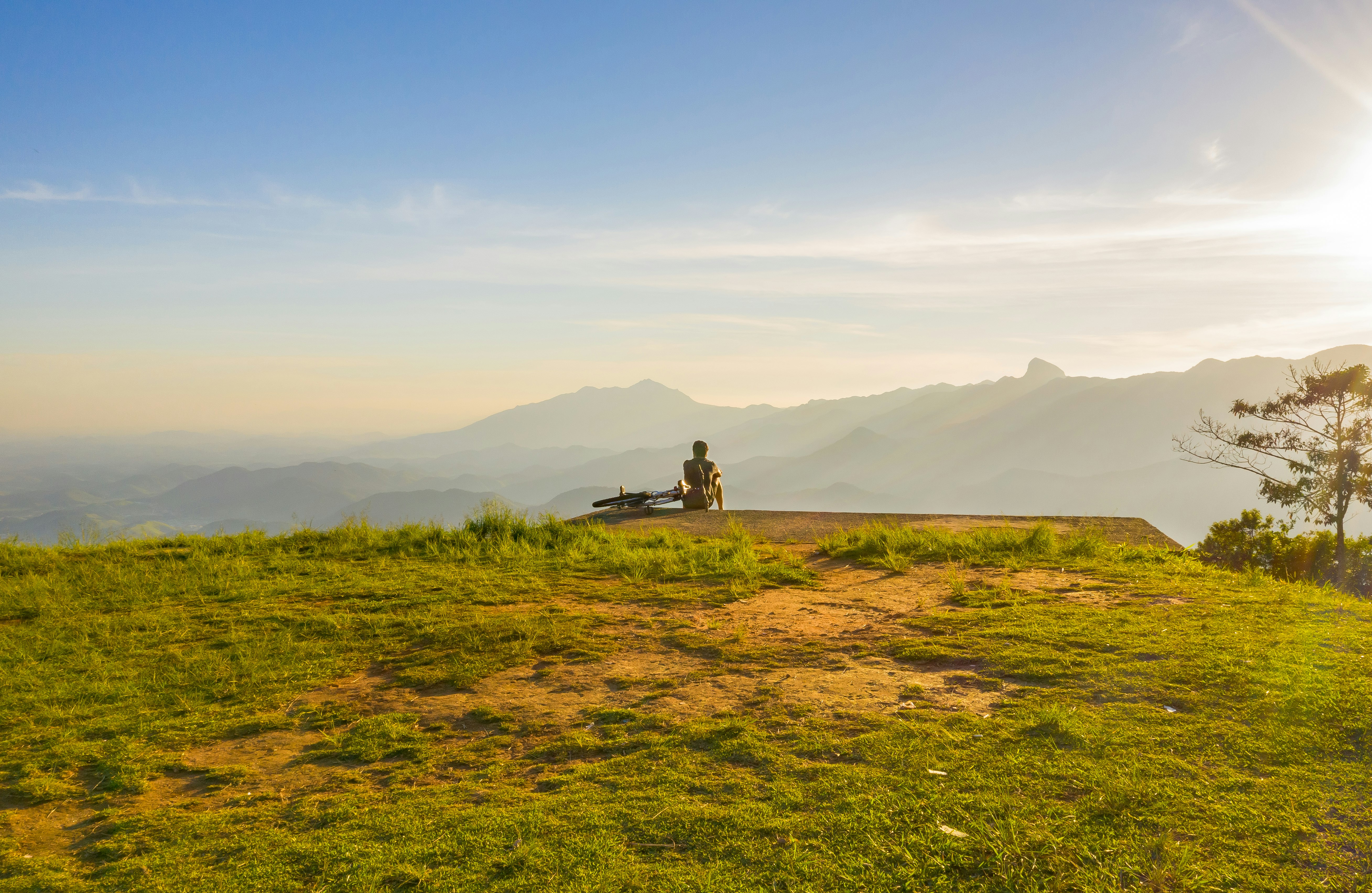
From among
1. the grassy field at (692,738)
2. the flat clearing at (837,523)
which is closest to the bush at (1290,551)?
the flat clearing at (837,523)

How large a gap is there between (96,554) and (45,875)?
862 centimetres

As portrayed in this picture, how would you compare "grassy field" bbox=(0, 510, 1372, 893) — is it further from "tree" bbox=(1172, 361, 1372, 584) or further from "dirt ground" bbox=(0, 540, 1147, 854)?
"tree" bbox=(1172, 361, 1372, 584)

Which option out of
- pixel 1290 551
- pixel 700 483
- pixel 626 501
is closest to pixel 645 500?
pixel 626 501

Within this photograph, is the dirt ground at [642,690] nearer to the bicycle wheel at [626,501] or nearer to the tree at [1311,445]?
the bicycle wheel at [626,501]

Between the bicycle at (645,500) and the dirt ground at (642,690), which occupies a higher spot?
the bicycle at (645,500)

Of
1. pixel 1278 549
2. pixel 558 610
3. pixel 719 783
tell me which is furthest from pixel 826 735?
pixel 1278 549

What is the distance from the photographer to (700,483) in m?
13.6

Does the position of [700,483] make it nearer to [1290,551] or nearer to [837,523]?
[837,523]

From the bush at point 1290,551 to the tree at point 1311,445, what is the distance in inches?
67.4

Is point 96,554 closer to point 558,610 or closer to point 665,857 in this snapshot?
point 558,610

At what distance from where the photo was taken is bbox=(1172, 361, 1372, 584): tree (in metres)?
22.2

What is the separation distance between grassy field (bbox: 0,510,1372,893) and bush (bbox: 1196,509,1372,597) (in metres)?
13.9

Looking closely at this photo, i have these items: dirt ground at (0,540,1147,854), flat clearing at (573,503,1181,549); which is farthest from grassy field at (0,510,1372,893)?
flat clearing at (573,503,1181,549)

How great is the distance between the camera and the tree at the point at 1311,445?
22250 mm
